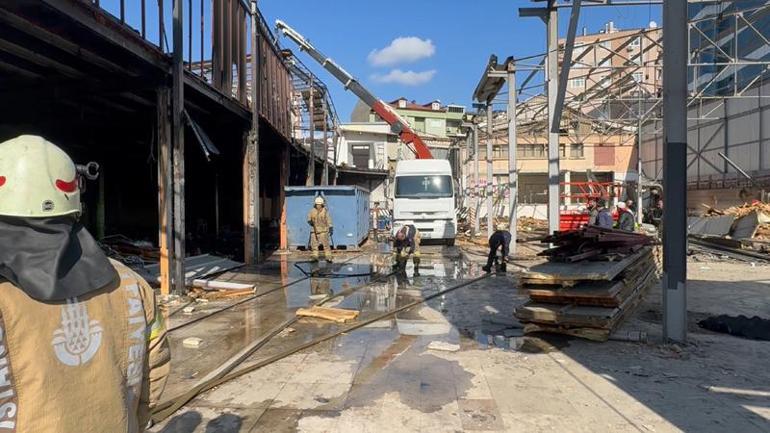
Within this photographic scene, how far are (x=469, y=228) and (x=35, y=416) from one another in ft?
87.0

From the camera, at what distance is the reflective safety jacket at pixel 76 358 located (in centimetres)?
142

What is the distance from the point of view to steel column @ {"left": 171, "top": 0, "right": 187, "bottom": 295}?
916 centimetres

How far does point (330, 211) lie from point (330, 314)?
10.7 meters

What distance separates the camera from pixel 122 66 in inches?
351

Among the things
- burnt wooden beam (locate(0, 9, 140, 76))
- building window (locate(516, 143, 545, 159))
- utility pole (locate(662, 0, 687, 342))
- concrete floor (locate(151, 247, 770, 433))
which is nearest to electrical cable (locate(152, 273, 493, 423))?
concrete floor (locate(151, 247, 770, 433))

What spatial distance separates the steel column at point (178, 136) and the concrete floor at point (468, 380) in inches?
73.0

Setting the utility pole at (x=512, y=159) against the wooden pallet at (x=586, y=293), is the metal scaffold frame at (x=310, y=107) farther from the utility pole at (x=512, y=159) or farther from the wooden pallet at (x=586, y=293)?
the wooden pallet at (x=586, y=293)

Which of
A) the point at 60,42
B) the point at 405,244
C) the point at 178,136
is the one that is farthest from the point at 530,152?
the point at 60,42

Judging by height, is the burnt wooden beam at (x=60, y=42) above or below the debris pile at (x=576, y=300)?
above

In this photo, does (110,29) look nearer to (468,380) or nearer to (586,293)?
(468,380)

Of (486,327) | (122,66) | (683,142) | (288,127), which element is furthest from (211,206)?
(683,142)

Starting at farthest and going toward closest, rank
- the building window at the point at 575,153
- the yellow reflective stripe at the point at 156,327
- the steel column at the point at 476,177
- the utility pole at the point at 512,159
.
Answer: the building window at the point at 575,153
the steel column at the point at 476,177
the utility pole at the point at 512,159
the yellow reflective stripe at the point at 156,327

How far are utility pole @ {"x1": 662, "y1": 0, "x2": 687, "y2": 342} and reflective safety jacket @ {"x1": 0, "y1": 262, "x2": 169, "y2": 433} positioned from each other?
6074mm

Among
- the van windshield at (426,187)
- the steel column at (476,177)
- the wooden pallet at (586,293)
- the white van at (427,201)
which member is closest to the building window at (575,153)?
the steel column at (476,177)
